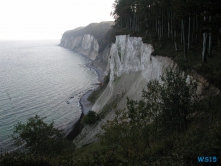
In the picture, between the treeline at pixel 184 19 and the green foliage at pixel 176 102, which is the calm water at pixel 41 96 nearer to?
the treeline at pixel 184 19

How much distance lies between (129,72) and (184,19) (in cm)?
2238

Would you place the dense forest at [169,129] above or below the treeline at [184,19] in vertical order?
→ below

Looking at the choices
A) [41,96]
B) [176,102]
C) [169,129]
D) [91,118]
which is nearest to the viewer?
[176,102]

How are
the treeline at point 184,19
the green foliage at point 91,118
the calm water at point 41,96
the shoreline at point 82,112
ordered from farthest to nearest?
1. the calm water at point 41,96
2. the shoreline at point 82,112
3. the green foliage at point 91,118
4. the treeline at point 184,19

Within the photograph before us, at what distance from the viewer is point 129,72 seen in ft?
146

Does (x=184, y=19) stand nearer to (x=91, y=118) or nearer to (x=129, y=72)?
(x=129, y=72)

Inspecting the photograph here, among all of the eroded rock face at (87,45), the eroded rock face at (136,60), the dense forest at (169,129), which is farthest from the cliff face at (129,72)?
the eroded rock face at (87,45)

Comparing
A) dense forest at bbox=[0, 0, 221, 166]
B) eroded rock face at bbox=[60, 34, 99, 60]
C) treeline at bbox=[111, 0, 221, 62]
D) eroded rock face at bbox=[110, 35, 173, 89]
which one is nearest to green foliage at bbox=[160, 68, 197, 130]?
dense forest at bbox=[0, 0, 221, 166]

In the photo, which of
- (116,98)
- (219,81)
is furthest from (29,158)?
(116,98)

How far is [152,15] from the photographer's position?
3791 cm

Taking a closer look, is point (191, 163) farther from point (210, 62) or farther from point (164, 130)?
point (210, 62)

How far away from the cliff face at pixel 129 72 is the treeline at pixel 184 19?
3596 millimetres

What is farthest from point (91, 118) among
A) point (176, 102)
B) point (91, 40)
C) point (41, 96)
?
point (91, 40)

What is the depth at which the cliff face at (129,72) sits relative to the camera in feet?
109
